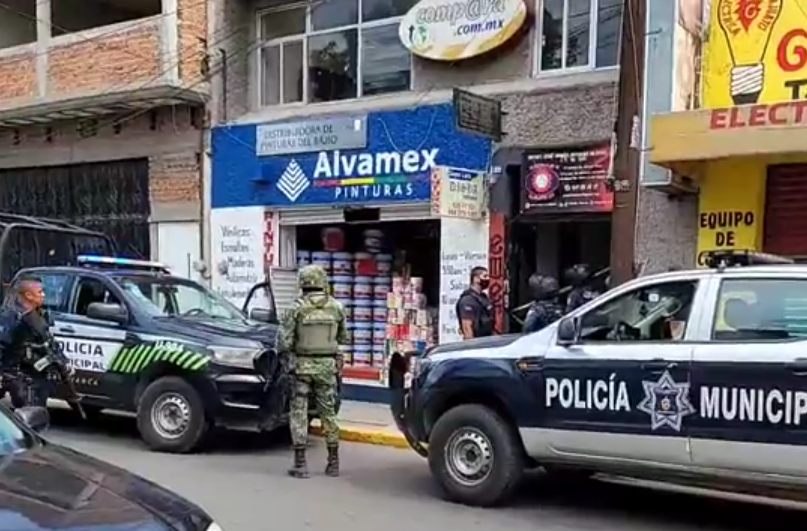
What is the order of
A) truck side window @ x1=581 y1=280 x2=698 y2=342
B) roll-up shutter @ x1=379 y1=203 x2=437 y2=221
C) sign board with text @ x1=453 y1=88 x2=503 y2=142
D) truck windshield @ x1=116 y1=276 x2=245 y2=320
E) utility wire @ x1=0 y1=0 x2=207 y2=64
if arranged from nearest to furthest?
truck side window @ x1=581 y1=280 x2=698 y2=342
truck windshield @ x1=116 y1=276 x2=245 y2=320
sign board with text @ x1=453 y1=88 x2=503 y2=142
roll-up shutter @ x1=379 y1=203 x2=437 y2=221
utility wire @ x1=0 y1=0 x2=207 y2=64

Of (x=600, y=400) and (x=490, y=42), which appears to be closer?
(x=600, y=400)

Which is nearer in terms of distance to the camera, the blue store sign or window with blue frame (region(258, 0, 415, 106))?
the blue store sign

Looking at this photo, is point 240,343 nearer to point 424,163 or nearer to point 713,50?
point 424,163

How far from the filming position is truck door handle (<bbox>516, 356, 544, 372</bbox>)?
23.9ft

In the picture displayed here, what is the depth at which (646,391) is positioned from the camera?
6.76m

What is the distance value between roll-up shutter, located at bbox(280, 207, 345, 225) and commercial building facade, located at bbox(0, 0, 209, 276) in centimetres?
163

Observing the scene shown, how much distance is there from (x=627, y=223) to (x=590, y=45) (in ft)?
14.2

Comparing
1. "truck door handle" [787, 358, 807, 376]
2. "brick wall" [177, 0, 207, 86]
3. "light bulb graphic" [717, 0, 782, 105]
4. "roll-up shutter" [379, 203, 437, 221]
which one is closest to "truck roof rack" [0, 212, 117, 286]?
"brick wall" [177, 0, 207, 86]

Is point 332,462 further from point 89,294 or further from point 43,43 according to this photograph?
point 43,43

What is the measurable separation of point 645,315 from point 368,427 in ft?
15.8

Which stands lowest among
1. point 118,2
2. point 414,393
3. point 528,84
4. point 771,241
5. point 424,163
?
point 414,393

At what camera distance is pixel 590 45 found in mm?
12125

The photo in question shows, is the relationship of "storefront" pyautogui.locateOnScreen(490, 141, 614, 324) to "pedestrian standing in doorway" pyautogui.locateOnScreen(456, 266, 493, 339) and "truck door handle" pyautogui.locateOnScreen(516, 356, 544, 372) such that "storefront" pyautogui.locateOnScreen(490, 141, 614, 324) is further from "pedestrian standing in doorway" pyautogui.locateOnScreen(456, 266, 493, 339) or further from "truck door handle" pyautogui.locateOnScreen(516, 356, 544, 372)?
"truck door handle" pyautogui.locateOnScreen(516, 356, 544, 372)

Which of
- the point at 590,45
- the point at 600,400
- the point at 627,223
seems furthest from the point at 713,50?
the point at 600,400
